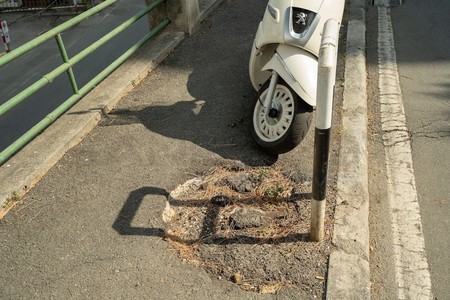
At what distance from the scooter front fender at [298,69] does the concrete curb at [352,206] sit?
0.63 metres

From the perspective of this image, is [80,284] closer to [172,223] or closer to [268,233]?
[172,223]

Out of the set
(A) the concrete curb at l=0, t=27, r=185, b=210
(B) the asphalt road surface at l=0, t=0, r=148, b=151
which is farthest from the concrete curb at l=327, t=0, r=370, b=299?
(B) the asphalt road surface at l=0, t=0, r=148, b=151

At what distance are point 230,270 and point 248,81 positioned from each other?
291cm

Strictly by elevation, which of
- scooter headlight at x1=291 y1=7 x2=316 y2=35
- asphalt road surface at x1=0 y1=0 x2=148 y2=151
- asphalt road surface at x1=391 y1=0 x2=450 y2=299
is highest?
scooter headlight at x1=291 y1=7 x2=316 y2=35

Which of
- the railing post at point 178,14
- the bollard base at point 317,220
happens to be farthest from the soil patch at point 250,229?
the railing post at point 178,14

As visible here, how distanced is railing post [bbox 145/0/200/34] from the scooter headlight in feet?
9.56

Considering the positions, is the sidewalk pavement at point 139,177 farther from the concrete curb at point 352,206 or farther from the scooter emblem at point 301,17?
the scooter emblem at point 301,17

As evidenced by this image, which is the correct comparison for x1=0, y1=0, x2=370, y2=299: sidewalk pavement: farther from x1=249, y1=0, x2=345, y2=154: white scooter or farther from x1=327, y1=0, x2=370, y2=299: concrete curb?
x1=249, y1=0, x2=345, y2=154: white scooter

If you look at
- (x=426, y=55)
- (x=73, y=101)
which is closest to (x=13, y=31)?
→ (x=73, y=101)

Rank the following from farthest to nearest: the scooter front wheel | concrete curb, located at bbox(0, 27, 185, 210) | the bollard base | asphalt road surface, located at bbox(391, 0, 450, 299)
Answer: the scooter front wheel → concrete curb, located at bbox(0, 27, 185, 210) → asphalt road surface, located at bbox(391, 0, 450, 299) → the bollard base

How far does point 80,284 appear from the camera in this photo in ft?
8.69

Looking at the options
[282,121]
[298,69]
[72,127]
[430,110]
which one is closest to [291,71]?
[298,69]

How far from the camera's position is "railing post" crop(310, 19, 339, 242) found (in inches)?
92.2

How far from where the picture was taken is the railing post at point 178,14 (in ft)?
20.5
